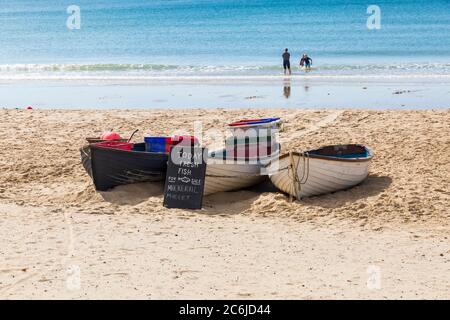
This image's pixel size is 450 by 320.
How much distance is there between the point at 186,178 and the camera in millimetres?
13469

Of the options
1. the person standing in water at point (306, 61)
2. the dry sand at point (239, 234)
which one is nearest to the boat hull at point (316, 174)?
the dry sand at point (239, 234)

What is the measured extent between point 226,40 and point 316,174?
1873 inches

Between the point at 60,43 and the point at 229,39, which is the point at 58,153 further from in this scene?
the point at 60,43

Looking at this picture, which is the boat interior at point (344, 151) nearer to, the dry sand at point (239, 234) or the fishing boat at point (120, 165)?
the dry sand at point (239, 234)

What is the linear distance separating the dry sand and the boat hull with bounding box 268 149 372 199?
17 cm

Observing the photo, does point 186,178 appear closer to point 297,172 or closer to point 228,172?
point 228,172

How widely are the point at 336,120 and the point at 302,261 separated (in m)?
8.69

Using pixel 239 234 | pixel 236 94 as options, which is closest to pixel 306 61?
pixel 236 94

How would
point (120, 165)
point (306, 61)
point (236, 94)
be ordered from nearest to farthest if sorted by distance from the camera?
point (120, 165) → point (236, 94) → point (306, 61)

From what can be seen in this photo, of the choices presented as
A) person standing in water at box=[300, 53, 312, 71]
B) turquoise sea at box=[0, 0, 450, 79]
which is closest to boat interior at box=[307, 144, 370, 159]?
turquoise sea at box=[0, 0, 450, 79]

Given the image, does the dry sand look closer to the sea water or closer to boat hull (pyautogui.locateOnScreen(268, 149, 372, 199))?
boat hull (pyautogui.locateOnScreen(268, 149, 372, 199))

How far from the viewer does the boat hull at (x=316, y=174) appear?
43.0 feet

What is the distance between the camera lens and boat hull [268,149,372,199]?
1309cm

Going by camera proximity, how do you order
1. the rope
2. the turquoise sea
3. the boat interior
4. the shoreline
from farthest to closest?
the turquoise sea
the shoreline
the boat interior
the rope
